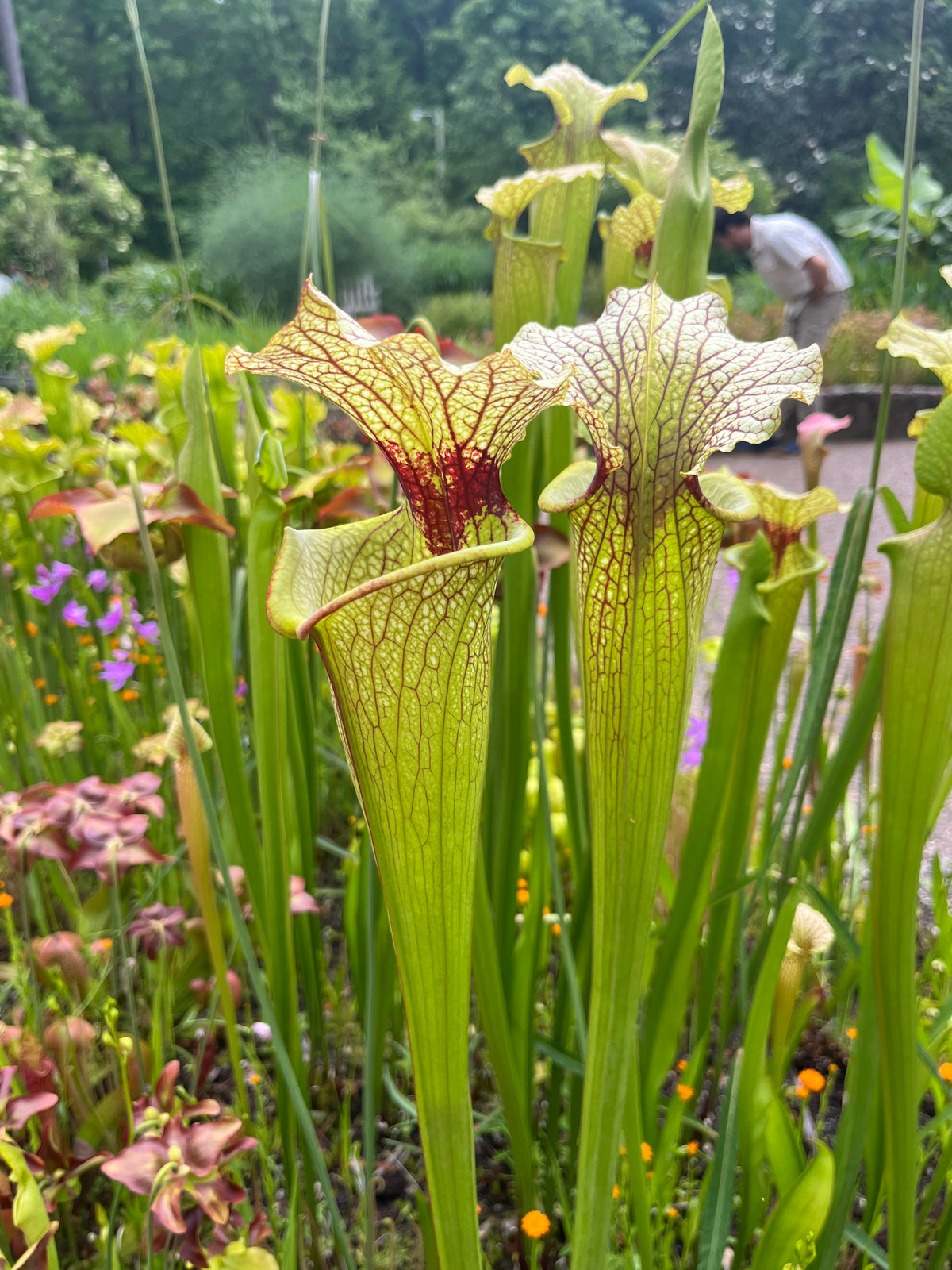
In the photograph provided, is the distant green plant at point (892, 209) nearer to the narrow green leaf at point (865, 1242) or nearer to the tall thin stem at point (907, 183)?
the tall thin stem at point (907, 183)

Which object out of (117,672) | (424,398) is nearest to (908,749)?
(424,398)

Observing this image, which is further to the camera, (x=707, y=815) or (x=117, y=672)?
(x=117, y=672)

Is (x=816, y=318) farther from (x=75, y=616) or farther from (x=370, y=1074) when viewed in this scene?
(x=370, y=1074)

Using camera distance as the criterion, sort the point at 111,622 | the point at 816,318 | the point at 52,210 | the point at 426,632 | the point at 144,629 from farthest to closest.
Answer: the point at 52,210 < the point at 816,318 < the point at 144,629 < the point at 111,622 < the point at 426,632

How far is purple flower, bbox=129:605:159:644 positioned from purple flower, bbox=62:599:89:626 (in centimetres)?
9

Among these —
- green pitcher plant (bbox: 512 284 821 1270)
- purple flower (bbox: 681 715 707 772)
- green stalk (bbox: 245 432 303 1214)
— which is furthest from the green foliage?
green pitcher plant (bbox: 512 284 821 1270)

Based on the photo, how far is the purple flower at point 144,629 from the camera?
63.9 inches

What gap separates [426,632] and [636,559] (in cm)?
12

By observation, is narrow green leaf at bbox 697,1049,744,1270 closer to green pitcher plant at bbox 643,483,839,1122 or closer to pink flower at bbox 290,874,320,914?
green pitcher plant at bbox 643,483,839,1122

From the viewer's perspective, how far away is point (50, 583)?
165cm

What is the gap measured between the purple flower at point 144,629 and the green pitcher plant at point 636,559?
1322 millimetres

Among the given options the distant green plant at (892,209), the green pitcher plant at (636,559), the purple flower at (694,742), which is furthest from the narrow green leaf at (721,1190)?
the distant green plant at (892,209)

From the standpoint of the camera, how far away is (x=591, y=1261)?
50 cm

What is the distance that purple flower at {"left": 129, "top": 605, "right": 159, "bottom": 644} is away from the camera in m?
1.62
